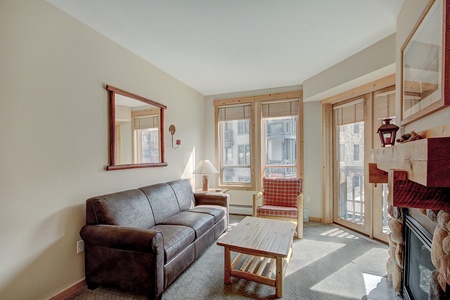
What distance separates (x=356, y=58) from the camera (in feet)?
8.59

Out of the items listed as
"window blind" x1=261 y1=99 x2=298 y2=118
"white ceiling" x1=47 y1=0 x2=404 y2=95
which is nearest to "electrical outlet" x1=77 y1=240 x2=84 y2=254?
"white ceiling" x1=47 y1=0 x2=404 y2=95

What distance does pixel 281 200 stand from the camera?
3.48m

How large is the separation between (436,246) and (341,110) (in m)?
2.92

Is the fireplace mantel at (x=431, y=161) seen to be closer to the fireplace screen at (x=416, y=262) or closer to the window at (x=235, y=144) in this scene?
the fireplace screen at (x=416, y=262)

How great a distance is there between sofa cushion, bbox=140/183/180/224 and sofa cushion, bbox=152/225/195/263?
0.71ft

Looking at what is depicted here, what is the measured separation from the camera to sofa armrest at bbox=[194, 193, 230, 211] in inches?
130

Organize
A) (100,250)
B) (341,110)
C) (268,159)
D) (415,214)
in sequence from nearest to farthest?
(415,214) < (100,250) < (341,110) < (268,159)

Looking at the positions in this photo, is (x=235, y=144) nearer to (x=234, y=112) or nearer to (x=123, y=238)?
(x=234, y=112)

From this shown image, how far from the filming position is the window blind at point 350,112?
3107mm

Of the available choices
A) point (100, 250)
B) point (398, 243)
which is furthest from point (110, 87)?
point (398, 243)

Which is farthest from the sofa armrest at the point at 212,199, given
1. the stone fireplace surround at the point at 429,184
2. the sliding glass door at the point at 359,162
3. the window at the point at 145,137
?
the stone fireplace surround at the point at 429,184

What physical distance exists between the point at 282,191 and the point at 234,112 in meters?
1.93

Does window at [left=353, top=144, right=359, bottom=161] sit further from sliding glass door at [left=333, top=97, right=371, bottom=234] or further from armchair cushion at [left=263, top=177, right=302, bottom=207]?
armchair cushion at [left=263, top=177, right=302, bottom=207]

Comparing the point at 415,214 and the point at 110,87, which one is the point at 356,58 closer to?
the point at 415,214
